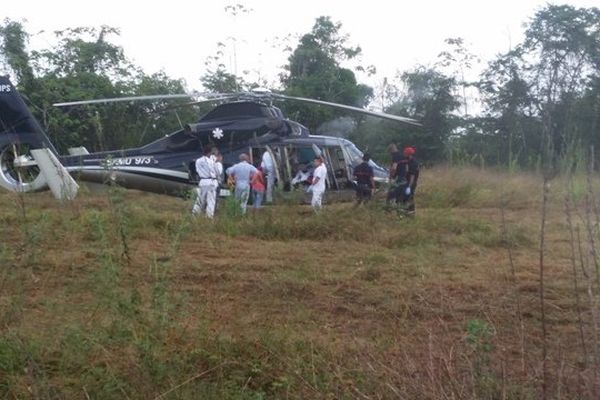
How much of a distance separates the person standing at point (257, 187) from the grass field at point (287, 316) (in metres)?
4.03

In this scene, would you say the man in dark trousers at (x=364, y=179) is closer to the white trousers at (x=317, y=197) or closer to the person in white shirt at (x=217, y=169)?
the white trousers at (x=317, y=197)

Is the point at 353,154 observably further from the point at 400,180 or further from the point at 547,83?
the point at 547,83

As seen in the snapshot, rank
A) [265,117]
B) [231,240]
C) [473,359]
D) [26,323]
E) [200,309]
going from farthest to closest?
1. [265,117]
2. [231,240]
3. [200,309]
4. [26,323]
5. [473,359]

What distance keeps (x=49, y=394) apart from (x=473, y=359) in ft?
7.31

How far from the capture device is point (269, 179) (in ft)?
49.0

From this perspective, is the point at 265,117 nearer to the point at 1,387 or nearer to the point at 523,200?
the point at 523,200

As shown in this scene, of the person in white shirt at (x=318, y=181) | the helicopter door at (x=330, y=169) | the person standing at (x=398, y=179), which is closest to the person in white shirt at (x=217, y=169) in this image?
the person in white shirt at (x=318, y=181)

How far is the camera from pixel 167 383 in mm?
4527

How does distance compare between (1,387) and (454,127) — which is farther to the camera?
(454,127)

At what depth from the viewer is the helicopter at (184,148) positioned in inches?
590

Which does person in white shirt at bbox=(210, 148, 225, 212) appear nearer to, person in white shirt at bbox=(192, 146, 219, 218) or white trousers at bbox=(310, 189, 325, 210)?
person in white shirt at bbox=(192, 146, 219, 218)

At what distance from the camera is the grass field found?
4266 millimetres

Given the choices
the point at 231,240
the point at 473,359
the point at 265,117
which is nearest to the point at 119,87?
the point at 265,117

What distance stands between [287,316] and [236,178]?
26.2 ft
